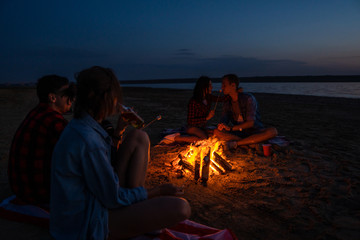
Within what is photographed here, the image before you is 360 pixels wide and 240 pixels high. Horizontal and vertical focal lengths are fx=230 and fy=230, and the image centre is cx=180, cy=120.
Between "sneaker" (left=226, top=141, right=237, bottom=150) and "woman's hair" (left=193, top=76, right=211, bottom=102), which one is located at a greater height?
"woman's hair" (left=193, top=76, right=211, bottom=102)

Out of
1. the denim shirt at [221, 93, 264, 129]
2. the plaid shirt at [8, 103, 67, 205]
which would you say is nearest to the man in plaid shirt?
the plaid shirt at [8, 103, 67, 205]

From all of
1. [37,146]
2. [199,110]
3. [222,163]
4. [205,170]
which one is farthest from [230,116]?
[37,146]

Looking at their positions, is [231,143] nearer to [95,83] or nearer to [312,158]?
[312,158]

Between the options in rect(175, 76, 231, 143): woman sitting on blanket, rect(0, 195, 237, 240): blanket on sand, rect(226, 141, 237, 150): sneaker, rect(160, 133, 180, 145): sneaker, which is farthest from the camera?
rect(160, 133, 180, 145): sneaker

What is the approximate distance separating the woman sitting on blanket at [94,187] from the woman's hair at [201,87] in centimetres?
380

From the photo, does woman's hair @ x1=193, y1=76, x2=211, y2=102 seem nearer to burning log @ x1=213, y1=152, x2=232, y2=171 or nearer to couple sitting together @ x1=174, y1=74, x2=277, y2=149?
couple sitting together @ x1=174, y1=74, x2=277, y2=149

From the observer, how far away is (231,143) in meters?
5.31

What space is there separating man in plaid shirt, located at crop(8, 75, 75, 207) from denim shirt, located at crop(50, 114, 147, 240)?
0.70m

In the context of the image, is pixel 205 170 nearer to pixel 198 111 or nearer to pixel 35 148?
pixel 198 111

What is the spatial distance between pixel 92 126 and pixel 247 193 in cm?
263

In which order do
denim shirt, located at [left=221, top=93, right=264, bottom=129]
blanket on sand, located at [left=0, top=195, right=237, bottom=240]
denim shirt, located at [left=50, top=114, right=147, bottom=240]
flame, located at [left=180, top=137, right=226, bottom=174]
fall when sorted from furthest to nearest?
denim shirt, located at [left=221, top=93, right=264, bottom=129] → flame, located at [left=180, top=137, right=226, bottom=174] → blanket on sand, located at [left=0, top=195, right=237, bottom=240] → denim shirt, located at [left=50, top=114, right=147, bottom=240]

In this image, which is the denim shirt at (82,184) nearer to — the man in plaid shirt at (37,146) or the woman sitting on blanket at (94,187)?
the woman sitting on blanket at (94,187)

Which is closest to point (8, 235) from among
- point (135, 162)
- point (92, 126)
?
point (135, 162)

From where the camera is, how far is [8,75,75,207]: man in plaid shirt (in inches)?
88.0
